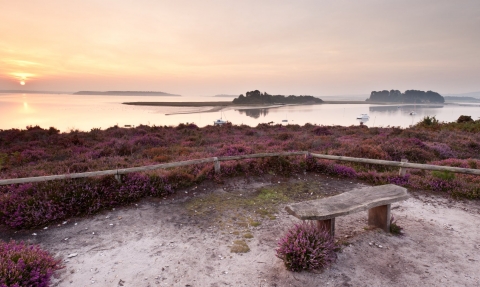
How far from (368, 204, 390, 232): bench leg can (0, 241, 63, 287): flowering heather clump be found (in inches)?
237

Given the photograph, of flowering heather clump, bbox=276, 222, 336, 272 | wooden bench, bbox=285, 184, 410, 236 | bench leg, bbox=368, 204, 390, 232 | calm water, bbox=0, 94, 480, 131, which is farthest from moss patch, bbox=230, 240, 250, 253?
calm water, bbox=0, 94, 480, 131

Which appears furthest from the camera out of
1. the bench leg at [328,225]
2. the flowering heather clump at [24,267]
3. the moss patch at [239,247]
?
the moss patch at [239,247]

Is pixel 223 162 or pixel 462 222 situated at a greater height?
pixel 223 162

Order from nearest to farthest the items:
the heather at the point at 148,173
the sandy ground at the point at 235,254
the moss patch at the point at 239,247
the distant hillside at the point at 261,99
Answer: the sandy ground at the point at 235,254 < the moss patch at the point at 239,247 < the heather at the point at 148,173 < the distant hillside at the point at 261,99

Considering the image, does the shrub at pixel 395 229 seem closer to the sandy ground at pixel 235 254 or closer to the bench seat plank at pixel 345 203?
the sandy ground at pixel 235 254

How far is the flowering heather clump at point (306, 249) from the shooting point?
158 inches

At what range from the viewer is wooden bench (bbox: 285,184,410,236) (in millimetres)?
4211

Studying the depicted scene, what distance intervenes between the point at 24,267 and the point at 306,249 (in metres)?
4.26

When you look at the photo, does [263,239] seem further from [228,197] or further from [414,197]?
[414,197]

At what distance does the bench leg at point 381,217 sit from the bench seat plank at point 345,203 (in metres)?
0.36

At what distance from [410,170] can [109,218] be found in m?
10.3

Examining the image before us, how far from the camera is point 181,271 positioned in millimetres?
4047

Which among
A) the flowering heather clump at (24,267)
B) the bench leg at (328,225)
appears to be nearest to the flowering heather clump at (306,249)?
the bench leg at (328,225)

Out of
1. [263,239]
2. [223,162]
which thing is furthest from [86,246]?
[223,162]
